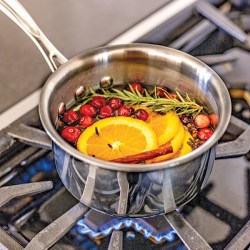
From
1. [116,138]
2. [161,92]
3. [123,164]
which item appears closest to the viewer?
[123,164]

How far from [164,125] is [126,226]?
154 millimetres

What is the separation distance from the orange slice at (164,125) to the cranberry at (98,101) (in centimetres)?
8

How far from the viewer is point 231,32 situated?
106 centimetres

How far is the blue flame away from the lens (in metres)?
0.75

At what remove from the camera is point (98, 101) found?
84 cm

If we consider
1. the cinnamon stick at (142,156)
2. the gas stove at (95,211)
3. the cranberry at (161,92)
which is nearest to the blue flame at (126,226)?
the gas stove at (95,211)

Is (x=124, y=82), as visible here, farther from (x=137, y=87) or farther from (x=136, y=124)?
(x=136, y=124)

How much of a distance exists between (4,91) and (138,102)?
11.2 inches

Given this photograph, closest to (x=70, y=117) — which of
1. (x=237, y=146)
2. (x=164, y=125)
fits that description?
(x=164, y=125)

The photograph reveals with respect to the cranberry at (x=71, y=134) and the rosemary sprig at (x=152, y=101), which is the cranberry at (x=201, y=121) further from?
the cranberry at (x=71, y=134)

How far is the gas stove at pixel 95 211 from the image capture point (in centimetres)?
74

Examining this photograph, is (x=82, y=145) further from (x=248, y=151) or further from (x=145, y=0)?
(x=145, y=0)

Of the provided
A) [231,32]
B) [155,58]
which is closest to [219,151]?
[155,58]

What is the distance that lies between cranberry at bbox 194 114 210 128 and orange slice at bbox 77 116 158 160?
0.08 meters
